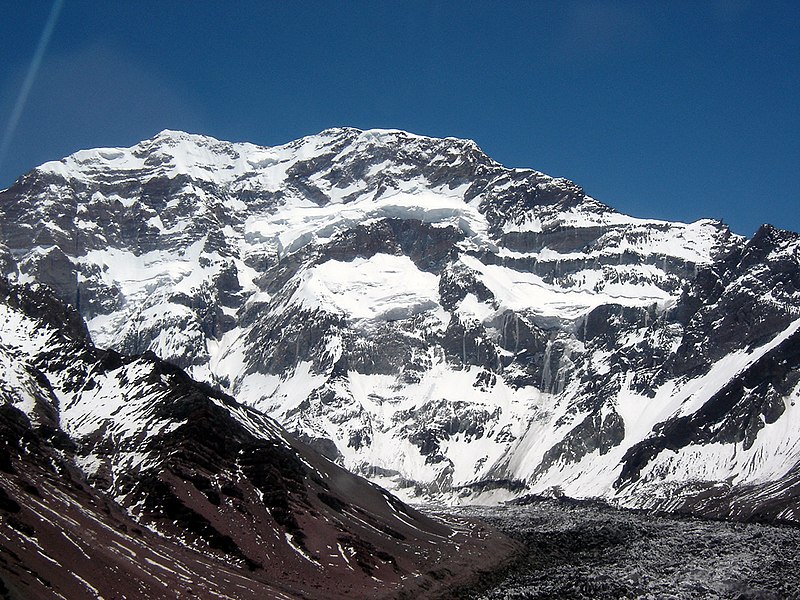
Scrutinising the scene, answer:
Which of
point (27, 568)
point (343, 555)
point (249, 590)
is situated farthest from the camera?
point (343, 555)

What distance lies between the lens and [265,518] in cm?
17712

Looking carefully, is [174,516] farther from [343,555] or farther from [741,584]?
[741,584]

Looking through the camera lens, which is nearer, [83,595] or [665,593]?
[83,595]

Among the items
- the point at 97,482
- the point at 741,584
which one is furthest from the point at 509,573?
the point at 97,482

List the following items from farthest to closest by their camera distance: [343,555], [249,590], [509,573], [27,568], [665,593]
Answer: [509,573], [343,555], [665,593], [249,590], [27,568]

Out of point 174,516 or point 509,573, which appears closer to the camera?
point 174,516

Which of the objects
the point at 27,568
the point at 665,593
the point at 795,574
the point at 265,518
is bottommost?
the point at 27,568

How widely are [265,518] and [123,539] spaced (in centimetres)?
3378

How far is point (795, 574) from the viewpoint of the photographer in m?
181

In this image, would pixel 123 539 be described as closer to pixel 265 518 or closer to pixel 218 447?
pixel 265 518

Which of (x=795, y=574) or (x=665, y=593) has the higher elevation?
(x=795, y=574)

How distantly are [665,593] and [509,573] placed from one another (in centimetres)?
4001

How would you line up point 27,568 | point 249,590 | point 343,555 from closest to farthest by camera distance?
point 27,568
point 249,590
point 343,555

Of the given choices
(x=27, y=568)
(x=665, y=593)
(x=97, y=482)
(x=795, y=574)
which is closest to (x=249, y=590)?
(x=27, y=568)
